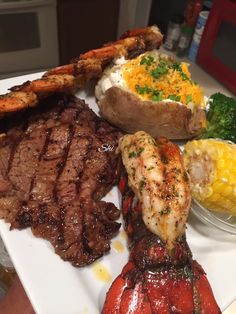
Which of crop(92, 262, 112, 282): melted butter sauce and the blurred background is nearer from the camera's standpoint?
crop(92, 262, 112, 282): melted butter sauce

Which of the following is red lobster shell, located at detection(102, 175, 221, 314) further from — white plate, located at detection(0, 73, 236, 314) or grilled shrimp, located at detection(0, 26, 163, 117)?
grilled shrimp, located at detection(0, 26, 163, 117)

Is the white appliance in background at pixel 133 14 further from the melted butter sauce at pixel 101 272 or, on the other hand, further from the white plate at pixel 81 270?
the melted butter sauce at pixel 101 272

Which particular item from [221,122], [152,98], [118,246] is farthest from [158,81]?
[118,246]

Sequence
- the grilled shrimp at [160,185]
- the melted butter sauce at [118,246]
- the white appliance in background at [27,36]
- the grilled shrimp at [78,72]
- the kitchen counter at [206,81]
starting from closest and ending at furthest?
the grilled shrimp at [160,185] → the melted butter sauce at [118,246] → the grilled shrimp at [78,72] → the white appliance in background at [27,36] → the kitchen counter at [206,81]

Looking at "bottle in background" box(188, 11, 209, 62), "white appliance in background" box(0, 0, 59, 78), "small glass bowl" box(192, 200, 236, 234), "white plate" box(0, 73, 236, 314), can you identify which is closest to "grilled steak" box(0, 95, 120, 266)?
"white plate" box(0, 73, 236, 314)

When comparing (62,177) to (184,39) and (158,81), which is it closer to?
(158,81)

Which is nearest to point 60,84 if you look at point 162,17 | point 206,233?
point 206,233

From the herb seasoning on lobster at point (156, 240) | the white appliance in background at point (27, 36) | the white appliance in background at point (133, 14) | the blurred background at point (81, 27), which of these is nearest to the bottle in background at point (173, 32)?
the blurred background at point (81, 27)
